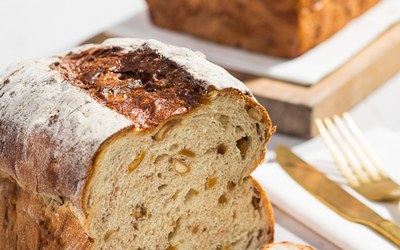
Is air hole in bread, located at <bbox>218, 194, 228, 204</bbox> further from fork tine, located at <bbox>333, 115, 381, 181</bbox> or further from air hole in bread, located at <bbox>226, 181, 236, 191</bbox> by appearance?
fork tine, located at <bbox>333, 115, 381, 181</bbox>

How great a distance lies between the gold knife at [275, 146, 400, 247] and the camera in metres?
3.01

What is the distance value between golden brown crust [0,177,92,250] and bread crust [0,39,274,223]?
0.16 feet

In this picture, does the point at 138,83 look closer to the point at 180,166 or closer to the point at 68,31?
the point at 180,166

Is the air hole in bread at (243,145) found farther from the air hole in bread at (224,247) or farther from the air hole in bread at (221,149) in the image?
the air hole in bread at (224,247)

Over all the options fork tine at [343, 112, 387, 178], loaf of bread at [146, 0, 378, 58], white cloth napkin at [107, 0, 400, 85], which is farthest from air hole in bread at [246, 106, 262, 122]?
loaf of bread at [146, 0, 378, 58]

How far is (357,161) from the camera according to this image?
3438 millimetres

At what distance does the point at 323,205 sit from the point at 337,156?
1.11 feet

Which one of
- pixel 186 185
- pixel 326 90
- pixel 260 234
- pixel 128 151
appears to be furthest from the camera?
pixel 326 90

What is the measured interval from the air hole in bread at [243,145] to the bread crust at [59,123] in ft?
0.25

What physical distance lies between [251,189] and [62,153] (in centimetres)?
76

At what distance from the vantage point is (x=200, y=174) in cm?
278

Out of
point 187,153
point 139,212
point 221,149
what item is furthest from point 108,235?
point 221,149

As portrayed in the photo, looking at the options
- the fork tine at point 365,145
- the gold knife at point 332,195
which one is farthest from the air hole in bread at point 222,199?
the fork tine at point 365,145

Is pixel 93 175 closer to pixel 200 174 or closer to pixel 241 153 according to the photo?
pixel 200 174
